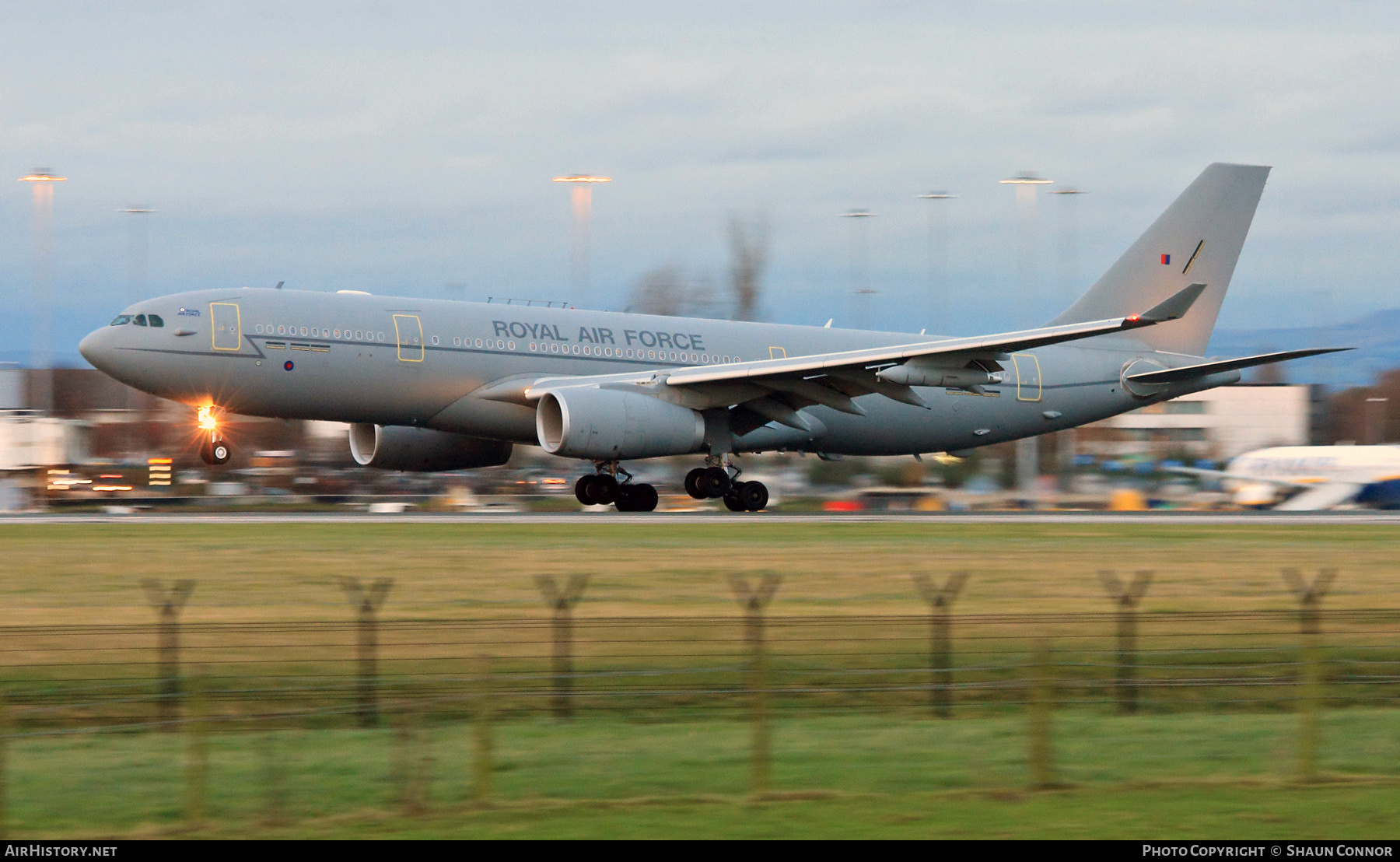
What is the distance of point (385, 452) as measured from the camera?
3725 cm

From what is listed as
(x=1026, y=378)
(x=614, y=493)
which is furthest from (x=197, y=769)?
(x=1026, y=378)

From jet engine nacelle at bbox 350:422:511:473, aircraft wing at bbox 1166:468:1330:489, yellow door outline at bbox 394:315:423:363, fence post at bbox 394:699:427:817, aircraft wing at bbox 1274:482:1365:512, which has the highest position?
yellow door outline at bbox 394:315:423:363

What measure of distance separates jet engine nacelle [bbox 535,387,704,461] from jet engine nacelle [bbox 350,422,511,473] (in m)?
4.07

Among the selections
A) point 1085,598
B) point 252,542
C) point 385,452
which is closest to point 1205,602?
point 1085,598

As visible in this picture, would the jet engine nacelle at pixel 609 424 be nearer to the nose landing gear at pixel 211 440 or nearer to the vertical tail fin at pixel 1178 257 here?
the nose landing gear at pixel 211 440

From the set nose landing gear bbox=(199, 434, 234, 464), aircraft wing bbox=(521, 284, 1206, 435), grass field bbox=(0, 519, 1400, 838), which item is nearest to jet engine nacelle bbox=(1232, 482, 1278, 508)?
aircraft wing bbox=(521, 284, 1206, 435)

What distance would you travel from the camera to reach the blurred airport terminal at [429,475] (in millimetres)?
43500

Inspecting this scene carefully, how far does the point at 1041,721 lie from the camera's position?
10.4m

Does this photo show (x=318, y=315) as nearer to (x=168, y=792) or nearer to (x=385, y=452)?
(x=385, y=452)

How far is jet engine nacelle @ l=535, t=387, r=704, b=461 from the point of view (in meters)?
32.4

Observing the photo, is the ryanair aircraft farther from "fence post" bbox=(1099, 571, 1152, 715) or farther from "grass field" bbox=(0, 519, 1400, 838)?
"fence post" bbox=(1099, 571, 1152, 715)

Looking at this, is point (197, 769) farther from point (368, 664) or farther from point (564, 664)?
point (564, 664)

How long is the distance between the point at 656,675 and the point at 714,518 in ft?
69.7

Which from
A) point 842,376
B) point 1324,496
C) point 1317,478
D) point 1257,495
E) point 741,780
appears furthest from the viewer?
point 1317,478
